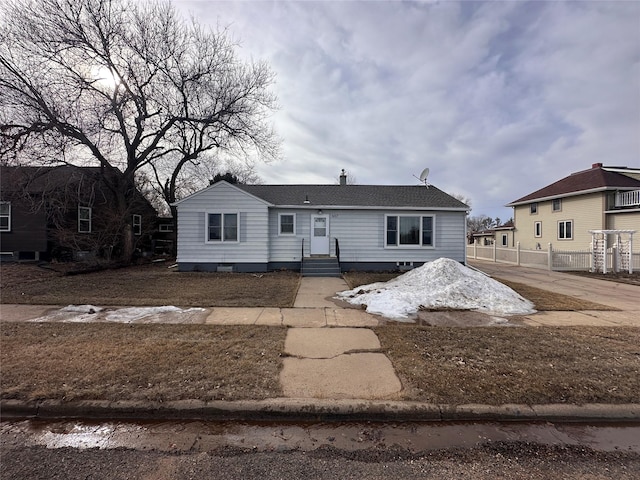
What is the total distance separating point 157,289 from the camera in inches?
370

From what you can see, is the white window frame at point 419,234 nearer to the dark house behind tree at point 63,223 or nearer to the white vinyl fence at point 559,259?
the white vinyl fence at point 559,259

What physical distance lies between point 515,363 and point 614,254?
52.8ft

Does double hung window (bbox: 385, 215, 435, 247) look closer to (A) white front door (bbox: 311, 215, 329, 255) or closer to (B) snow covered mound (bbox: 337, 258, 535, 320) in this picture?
(A) white front door (bbox: 311, 215, 329, 255)

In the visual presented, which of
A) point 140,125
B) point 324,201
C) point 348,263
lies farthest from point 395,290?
point 140,125

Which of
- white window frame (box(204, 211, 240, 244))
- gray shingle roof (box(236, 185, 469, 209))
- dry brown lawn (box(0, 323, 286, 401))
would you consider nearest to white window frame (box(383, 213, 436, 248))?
gray shingle roof (box(236, 185, 469, 209))

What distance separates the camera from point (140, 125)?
1738 cm

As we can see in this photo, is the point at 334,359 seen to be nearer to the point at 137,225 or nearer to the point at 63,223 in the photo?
the point at 63,223

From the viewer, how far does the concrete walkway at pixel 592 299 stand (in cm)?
636

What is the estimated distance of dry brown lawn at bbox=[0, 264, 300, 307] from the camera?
25.0 ft

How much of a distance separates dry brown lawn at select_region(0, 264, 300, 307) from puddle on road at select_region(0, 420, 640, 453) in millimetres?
4467

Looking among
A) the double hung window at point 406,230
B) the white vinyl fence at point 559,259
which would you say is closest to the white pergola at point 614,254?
the white vinyl fence at point 559,259

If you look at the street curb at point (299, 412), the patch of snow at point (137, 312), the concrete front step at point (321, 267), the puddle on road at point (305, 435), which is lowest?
the puddle on road at point (305, 435)

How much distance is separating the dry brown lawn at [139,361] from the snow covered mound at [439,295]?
3.12 meters

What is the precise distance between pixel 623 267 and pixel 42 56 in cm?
2930
